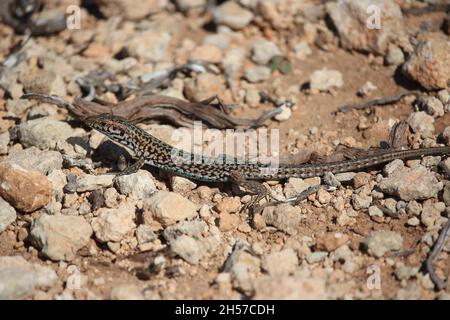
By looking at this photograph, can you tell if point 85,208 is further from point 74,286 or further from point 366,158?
point 366,158

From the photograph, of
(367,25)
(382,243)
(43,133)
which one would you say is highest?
(367,25)

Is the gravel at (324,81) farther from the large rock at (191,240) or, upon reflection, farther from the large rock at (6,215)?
the large rock at (6,215)

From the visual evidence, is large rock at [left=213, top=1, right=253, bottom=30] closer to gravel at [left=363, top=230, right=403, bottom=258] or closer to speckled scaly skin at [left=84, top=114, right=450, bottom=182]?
speckled scaly skin at [left=84, top=114, right=450, bottom=182]

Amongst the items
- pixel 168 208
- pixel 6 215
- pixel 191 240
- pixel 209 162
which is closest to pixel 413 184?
pixel 209 162

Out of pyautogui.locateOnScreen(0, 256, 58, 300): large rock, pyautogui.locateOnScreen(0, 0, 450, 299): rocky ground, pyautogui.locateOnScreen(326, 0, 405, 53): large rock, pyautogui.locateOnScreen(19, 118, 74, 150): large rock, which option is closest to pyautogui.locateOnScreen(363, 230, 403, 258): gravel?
pyautogui.locateOnScreen(0, 0, 450, 299): rocky ground

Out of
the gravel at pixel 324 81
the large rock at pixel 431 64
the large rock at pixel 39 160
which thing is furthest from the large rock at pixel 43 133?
the large rock at pixel 431 64

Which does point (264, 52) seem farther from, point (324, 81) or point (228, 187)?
point (228, 187)
